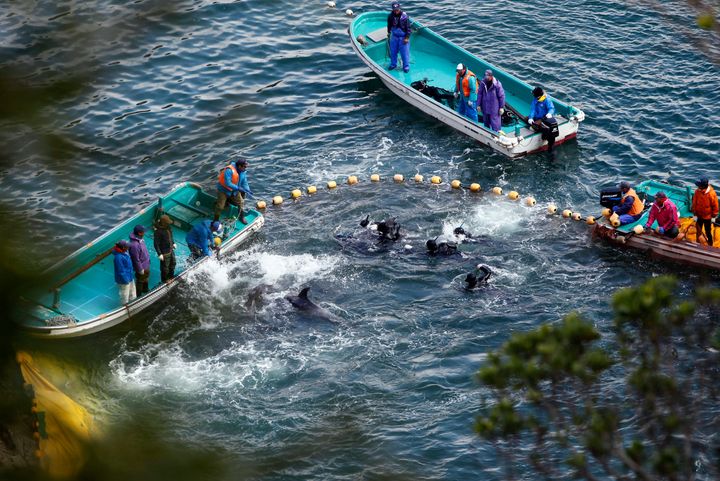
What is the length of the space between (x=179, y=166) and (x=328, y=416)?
10.4 meters

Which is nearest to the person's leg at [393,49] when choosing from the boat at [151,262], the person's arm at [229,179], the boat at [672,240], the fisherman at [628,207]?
the boat at [151,262]

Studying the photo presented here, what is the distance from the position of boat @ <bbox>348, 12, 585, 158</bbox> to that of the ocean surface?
54 centimetres

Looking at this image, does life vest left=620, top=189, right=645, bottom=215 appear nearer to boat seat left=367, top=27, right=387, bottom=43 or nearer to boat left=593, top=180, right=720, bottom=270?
boat left=593, top=180, right=720, bottom=270

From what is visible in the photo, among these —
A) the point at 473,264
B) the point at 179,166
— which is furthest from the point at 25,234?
the point at 179,166

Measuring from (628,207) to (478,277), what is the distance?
4.32 m

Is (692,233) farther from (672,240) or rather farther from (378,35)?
(378,35)

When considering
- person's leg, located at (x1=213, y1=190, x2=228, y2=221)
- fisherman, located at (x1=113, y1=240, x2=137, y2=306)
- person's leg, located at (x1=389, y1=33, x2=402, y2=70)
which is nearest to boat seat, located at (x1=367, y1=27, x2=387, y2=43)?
person's leg, located at (x1=389, y1=33, x2=402, y2=70)

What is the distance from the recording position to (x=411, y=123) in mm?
25375

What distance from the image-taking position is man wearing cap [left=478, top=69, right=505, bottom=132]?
2319 centimetres

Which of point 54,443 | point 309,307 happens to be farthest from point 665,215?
point 54,443

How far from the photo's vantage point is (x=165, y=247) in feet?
60.7

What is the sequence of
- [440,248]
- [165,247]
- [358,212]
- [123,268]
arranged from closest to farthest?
[123,268], [165,247], [440,248], [358,212]

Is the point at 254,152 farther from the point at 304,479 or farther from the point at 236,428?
the point at 304,479

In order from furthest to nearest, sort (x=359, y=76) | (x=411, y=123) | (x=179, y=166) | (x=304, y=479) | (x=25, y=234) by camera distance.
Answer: (x=359, y=76) < (x=411, y=123) < (x=179, y=166) < (x=304, y=479) < (x=25, y=234)
